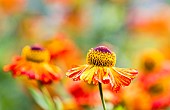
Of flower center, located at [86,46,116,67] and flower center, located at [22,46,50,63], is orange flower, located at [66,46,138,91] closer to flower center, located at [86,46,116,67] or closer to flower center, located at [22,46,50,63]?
flower center, located at [86,46,116,67]

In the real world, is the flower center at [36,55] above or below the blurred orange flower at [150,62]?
above

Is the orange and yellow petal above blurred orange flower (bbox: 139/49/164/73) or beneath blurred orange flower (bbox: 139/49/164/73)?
above

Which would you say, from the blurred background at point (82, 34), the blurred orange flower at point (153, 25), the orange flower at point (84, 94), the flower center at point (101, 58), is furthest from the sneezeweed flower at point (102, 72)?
the blurred orange flower at point (153, 25)

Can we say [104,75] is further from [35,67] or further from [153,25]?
[153,25]

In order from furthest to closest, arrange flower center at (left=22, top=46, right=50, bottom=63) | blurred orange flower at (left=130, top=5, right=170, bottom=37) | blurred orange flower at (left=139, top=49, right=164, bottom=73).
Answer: blurred orange flower at (left=130, top=5, right=170, bottom=37), blurred orange flower at (left=139, top=49, right=164, bottom=73), flower center at (left=22, top=46, right=50, bottom=63)

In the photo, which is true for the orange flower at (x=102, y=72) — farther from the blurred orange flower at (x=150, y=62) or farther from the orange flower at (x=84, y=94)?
the blurred orange flower at (x=150, y=62)

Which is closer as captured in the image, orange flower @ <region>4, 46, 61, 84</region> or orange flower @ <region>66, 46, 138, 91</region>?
orange flower @ <region>66, 46, 138, 91</region>

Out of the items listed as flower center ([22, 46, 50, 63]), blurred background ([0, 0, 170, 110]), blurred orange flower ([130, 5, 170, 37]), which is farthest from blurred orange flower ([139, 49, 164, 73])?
blurred orange flower ([130, 5, 170, 37])
